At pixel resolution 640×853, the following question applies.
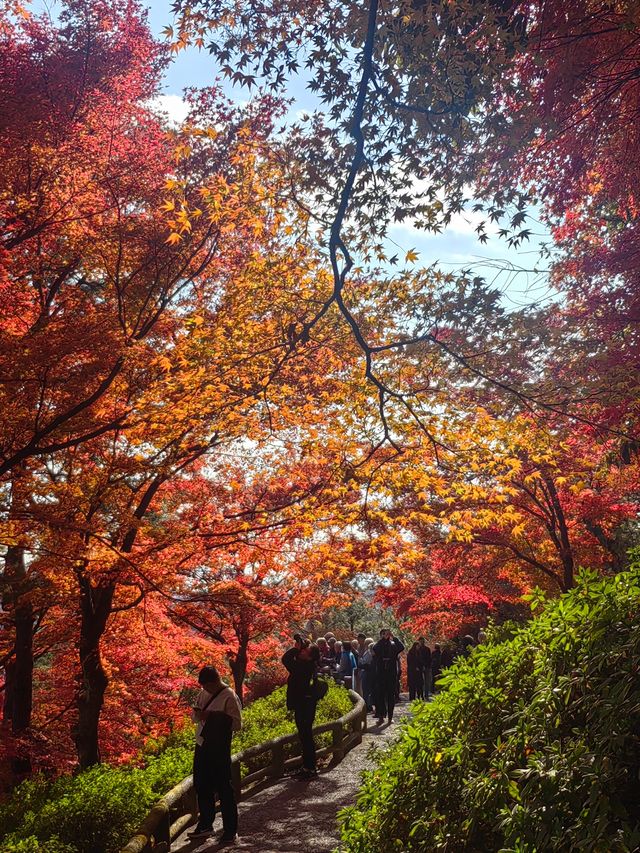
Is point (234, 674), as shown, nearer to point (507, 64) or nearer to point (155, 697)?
point (155, 697)

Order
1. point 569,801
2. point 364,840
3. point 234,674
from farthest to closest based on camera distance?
1. point 234,674
2. point 364,840
3. point 569,801

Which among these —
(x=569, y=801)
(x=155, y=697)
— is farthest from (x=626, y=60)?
(x=155, y=697)

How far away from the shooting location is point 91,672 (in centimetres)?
1095

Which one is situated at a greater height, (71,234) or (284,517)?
(71,234)

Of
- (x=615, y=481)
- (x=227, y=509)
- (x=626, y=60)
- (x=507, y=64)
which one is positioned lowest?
(x=615, y=481)

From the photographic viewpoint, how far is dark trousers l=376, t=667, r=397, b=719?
14617 millimetres

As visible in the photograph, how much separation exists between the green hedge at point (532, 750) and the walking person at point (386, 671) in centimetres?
1078

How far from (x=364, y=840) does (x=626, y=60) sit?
7.84 m

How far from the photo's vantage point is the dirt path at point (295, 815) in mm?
6754

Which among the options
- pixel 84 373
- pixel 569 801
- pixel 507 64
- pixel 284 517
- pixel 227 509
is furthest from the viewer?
pixel 227 509

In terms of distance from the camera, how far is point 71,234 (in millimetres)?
9156

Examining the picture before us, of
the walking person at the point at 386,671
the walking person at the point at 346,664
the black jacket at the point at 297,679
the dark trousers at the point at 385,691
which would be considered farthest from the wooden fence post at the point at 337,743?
the walking person at the point at 346,664

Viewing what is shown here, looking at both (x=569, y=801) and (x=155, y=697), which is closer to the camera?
(x=569, y=801)

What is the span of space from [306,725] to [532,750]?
7.05 meters
